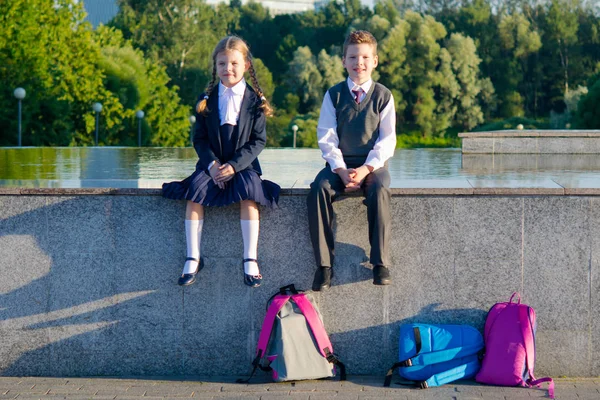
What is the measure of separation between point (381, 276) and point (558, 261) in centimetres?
108

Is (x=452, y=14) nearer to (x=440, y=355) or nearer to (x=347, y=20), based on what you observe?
(x=347, y=20)

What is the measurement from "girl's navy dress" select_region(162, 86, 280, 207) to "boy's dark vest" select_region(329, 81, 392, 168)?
460mm

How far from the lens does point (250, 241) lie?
558 cm

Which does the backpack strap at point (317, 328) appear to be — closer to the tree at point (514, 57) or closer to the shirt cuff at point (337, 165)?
the shirt cuff at point (337, 165)

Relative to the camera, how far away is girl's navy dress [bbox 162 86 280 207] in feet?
18.1

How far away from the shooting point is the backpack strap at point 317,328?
18.1 feet

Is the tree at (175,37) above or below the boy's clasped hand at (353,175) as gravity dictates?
above

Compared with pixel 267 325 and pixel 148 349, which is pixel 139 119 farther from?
pixel 267 325

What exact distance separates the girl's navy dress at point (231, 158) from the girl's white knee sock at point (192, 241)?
0.50ft

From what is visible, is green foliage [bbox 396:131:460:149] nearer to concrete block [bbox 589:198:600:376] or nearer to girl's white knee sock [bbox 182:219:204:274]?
concrete block [bbox 589:198:600:376]

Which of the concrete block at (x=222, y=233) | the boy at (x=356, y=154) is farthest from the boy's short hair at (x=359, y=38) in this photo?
the concrete block at (x=222, y=233)

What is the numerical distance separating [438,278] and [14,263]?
257 centimetres

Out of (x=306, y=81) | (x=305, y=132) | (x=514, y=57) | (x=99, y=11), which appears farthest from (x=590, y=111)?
(x=99, y=11)

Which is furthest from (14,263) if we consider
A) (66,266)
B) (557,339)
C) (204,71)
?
(204,71)
